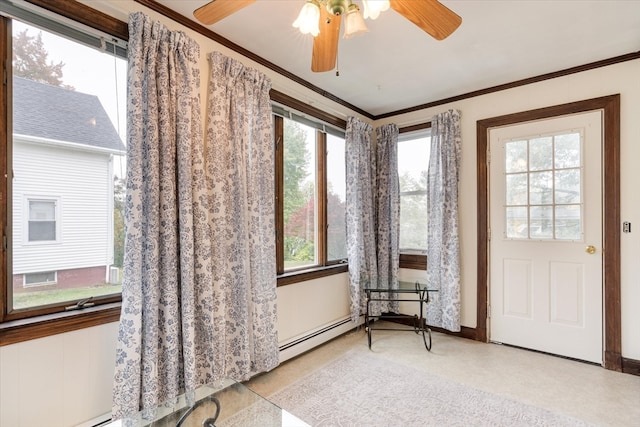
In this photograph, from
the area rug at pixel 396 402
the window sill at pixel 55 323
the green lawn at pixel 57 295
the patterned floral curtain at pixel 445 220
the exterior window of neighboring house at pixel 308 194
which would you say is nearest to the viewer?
the window sill at pixel 55 323

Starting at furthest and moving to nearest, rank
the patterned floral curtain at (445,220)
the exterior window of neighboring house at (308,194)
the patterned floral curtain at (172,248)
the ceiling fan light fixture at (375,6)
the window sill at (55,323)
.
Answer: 1. the patterned floral curtain at (445,220)
2. the exterior window of neighboring house at (308,194)
3. the patterned floral curtain at (172,248)
4. the window sill at (55,323)
5. the ceiling fan light fixture at (375,6)

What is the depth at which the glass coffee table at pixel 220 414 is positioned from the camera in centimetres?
146

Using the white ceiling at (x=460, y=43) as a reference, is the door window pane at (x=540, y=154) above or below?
below

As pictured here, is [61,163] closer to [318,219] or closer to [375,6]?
[375,6]

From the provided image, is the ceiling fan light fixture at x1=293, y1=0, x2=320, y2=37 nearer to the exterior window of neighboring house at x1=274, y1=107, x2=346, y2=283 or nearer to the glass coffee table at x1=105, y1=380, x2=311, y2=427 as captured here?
the exterior window of neighboring house at x1=274, y1=107, x2=346, y2=283

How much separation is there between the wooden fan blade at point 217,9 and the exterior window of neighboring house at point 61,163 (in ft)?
2.49

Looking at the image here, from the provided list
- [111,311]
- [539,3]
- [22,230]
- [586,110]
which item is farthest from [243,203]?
[586,110]

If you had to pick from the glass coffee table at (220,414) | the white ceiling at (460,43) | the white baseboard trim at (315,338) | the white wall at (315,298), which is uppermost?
the white ceiling at (460,43)

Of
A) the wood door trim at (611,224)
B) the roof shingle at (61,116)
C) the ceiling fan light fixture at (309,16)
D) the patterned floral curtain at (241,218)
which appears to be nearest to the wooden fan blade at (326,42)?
the ceiling fan light fixture at (309,16)

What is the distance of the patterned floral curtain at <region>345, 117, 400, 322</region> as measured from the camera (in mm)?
3457

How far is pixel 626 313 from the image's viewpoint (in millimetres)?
2535

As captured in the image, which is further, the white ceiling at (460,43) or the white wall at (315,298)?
the white ceiling at (460,43)

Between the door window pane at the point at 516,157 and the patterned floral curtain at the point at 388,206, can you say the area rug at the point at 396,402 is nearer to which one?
the patterned floral curtain at the point at 388,206

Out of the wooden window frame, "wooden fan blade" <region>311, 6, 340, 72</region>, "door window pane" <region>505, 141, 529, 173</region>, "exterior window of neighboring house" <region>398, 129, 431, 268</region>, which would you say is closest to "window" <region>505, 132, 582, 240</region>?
A: "door window pane" <region>505, 141, 529, 173</region>
